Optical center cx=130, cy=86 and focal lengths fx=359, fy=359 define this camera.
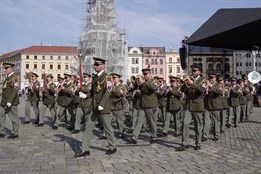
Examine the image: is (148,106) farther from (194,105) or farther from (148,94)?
(194,105)

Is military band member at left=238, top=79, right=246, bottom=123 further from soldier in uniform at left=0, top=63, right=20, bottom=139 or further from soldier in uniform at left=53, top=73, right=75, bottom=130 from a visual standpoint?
soldier in uniform at left=0, top=63, right=20, bottom=139

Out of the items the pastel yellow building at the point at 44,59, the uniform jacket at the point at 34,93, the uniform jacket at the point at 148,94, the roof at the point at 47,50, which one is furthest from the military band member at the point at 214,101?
the roof at the point at 47,50

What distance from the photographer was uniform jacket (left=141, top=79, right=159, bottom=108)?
8883mm

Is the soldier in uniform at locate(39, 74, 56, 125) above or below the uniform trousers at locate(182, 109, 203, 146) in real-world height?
above

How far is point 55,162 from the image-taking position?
22.0 ft

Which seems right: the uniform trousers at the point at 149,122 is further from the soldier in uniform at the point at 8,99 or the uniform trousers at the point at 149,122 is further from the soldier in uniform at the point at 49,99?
the soldier in uniform at the point at 49,99

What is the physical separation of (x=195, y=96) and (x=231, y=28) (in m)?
8.78

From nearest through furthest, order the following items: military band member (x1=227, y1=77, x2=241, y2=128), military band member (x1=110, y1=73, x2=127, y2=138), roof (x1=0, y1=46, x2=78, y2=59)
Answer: military band member (x1=110, y1=73, x2=127, y2=138) < military band member (x1=227, y1=77, x2=241, y2=128) < roof (x1=0, y1=46, x2=78, y2=59)

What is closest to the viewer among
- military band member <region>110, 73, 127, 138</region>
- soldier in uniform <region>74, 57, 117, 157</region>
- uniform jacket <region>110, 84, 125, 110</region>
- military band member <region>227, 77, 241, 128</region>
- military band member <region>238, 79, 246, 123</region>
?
soldier in uniform <region>74, 57, 117, 157</region>

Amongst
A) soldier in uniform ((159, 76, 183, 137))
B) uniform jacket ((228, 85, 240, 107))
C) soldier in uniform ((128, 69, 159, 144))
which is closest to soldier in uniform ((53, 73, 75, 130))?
soldier in uniform ((159, 76, 183, 137))

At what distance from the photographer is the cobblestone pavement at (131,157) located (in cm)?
617

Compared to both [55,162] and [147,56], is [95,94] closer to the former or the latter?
[55,162]

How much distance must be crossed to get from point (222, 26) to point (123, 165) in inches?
471

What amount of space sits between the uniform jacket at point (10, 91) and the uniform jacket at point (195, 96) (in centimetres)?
470
